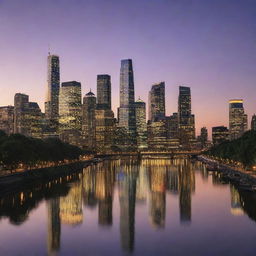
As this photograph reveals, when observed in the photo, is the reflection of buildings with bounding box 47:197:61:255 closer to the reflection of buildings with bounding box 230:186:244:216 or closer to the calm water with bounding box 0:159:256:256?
the calm water with bounding box 0:159:256:256

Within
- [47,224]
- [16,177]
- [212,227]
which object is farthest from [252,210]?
[16,177]

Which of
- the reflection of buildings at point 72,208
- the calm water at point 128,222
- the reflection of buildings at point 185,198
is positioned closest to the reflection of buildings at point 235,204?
the calm water at point 128,222

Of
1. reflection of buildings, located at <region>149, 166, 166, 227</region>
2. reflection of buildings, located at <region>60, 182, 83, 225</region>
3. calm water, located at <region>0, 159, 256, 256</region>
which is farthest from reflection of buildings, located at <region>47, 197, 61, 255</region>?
reflection of buildings, located at <region>149, 166, 166, 227</region>

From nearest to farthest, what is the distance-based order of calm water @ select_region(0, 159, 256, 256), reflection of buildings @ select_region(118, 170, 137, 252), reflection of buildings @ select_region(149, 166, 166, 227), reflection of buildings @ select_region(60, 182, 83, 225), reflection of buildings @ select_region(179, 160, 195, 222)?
calm water @ select_region(0, 159, 256, 256)
reflection of buildings @ select_region(118, 170, 137, 252)
reflection of buildings @ select_region(149, 166, 166, 227)
reflection of buildings @ select_region(60, 182, 83, 225)
reflection of buildings @ select_region(179, 160, 195, 222)

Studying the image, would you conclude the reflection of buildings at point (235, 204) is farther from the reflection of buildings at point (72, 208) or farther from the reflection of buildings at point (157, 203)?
the reflection of buildings at point (72, 208)

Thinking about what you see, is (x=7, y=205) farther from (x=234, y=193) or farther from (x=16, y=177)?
(x=234, y=193)

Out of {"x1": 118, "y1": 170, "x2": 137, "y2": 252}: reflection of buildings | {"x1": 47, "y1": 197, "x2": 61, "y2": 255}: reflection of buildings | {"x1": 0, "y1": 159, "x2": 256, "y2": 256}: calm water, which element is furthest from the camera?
{"x1": 118, "y1": 170, "x2": 137, "y2": 252}: reflection of buildings

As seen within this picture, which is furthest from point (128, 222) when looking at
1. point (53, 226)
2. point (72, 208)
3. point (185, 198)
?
point (185, 198)
